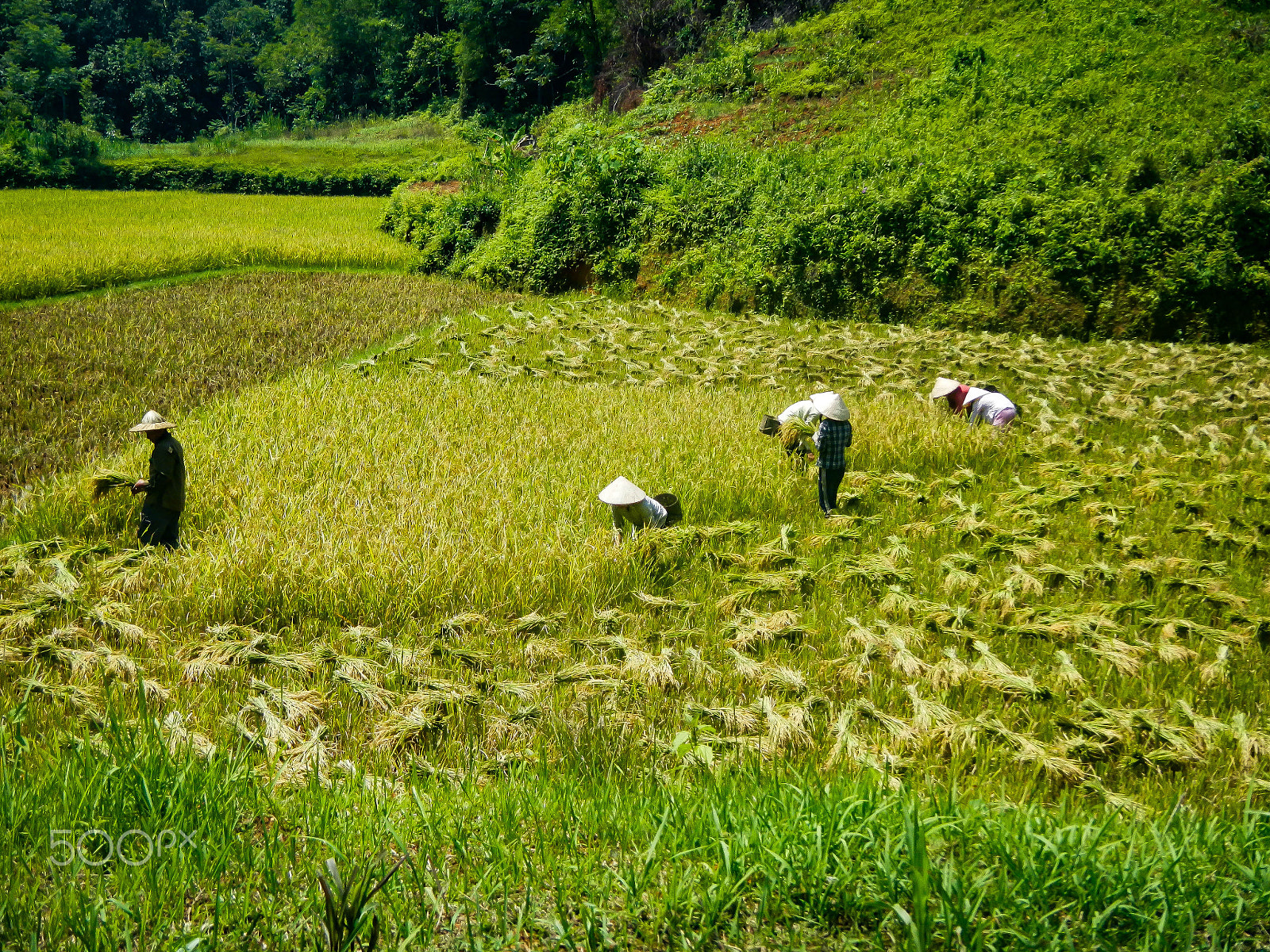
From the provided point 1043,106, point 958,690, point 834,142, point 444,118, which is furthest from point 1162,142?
point 444,118

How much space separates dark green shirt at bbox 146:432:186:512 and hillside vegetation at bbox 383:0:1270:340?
9.62 meters

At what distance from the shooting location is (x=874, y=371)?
891 cm

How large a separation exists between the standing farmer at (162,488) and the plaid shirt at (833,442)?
367 centimetres

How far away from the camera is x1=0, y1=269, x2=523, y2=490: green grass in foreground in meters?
7.18

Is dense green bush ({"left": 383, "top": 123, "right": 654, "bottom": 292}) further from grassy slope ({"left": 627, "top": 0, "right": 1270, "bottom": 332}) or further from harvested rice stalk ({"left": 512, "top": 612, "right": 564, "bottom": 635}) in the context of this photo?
harvested rice stalk ({"left": 512, "top": 612, "right": 564, "bottom": 635})

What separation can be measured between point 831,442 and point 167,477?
3.81m

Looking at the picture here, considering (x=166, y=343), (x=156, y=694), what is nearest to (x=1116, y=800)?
(x=156, y=694)

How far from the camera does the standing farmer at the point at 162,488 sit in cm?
446

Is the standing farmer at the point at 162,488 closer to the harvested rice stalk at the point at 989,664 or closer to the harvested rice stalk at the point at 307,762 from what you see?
the harvested rice stalk at the point at 307,762

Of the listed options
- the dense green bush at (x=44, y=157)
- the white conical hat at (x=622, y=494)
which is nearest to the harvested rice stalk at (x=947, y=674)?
the white conical hat at (x=622, y=494)

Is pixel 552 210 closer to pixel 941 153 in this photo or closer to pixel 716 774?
pixel 941 153

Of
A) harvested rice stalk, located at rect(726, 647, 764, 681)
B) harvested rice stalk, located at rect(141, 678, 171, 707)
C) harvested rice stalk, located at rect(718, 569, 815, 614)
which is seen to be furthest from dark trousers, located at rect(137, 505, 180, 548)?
harvested rice stalk, located at rect(726, 647, 764, 681)

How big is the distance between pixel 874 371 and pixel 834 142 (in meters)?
8.24

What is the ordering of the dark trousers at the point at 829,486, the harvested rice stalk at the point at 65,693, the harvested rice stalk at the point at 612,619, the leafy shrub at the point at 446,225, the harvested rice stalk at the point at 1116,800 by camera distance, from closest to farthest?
the harvested rice stalk at the point at 1116,800, the harvested rice stalk at the point at 65,693, the harvested rice stalk at the point at 612,619, the dark trousers at the point at 829,486, the leafy shrub at the point at 446,225
